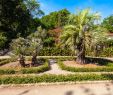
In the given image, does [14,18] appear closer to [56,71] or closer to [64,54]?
[64,54]

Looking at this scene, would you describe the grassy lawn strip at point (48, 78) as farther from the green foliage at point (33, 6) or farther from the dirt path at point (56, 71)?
the green foliage at point (33, 6)

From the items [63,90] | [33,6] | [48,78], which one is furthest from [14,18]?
[63,90]

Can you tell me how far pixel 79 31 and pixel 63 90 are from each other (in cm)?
1070

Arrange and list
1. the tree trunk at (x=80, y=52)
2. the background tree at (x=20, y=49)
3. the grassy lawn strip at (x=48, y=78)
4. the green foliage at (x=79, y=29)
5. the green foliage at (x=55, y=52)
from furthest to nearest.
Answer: the green foliage at (x=55, y=52) → the tree trunk at (x=80, y=52) → the green foliage at (x=79, y=29) → the background tree at (x=20, y=49) → the grassy lawn strip at (x=48, y=78)

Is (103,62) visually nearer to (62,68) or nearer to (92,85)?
(62,68)

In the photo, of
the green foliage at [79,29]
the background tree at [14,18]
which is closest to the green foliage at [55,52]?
the background tree at [14,18]

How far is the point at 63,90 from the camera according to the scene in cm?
2019

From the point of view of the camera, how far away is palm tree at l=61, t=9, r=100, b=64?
2923 cm

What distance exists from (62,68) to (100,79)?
5.67 meters

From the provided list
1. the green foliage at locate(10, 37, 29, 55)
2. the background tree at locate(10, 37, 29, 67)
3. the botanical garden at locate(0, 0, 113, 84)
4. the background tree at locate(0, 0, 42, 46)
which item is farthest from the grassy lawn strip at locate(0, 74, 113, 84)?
the background tree at locate(0, 0, 42, 46)

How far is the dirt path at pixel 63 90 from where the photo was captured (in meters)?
19.5

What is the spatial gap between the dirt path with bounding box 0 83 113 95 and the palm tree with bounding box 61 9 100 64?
8563 millimetres

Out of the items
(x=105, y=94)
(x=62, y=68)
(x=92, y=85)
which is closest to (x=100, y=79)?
(x=92, y=85)

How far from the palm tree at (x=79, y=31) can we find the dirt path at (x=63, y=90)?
8.56 meters
